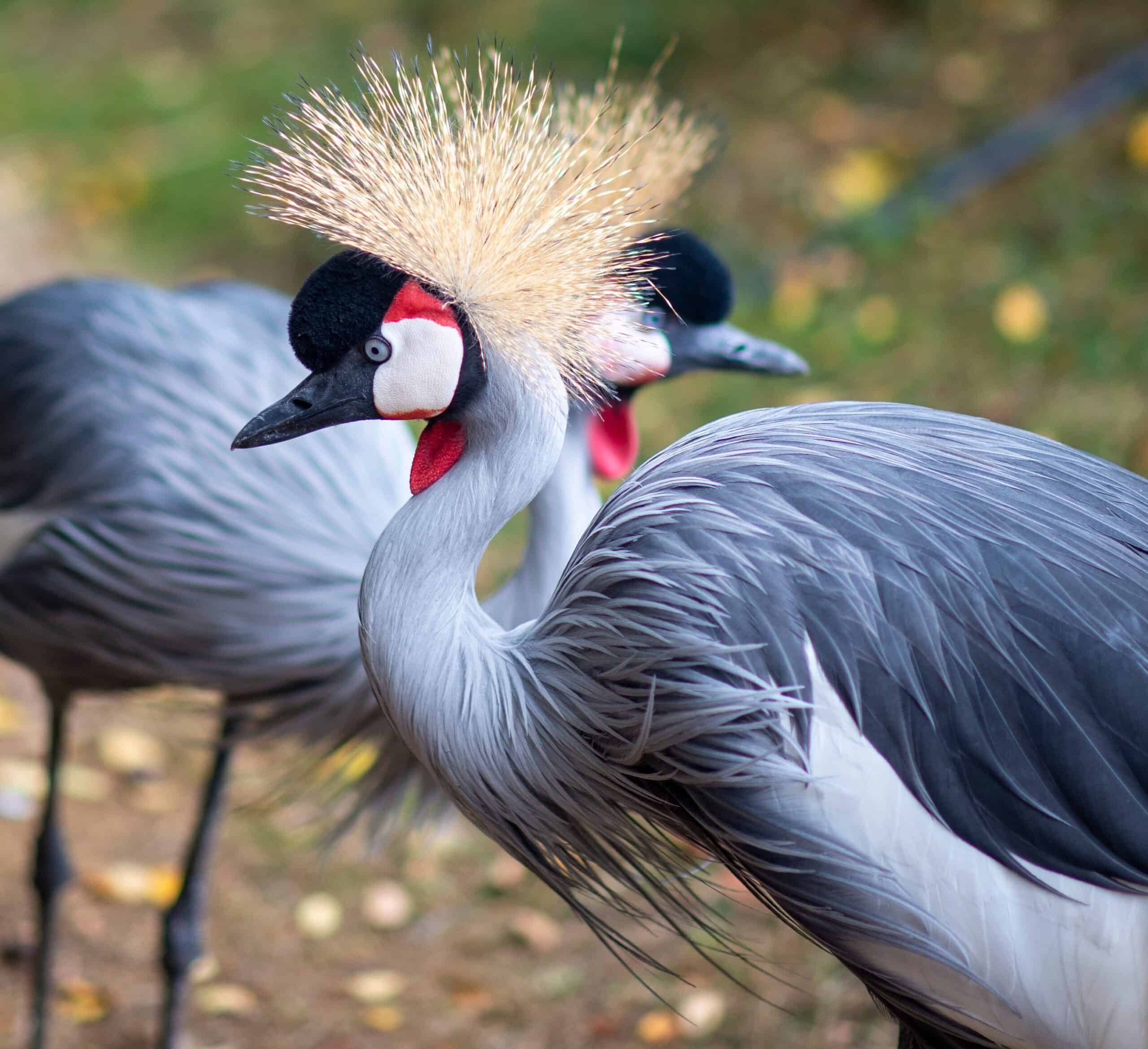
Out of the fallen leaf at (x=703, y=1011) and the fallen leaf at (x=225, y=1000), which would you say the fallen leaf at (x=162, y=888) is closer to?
the fallen leaf at (x=225, y=1000)

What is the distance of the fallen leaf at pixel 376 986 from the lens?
1852 mm

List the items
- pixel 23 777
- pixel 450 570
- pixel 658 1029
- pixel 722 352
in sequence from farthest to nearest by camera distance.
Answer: pixel 23 777, pixel 658 1029, pixel 722 352, pixel 450 570

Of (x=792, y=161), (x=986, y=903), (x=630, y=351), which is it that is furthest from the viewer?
(x=792, y=161)

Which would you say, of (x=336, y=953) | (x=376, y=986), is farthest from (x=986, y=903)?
(x=336, y=953)

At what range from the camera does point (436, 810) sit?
5.45 feet

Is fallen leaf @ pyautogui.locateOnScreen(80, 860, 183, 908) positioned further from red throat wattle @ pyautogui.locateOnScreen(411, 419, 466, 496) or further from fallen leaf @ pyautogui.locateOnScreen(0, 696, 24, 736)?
red throat wattle @ pyautogui.locateOnScreen(411, 419, 466, 496)

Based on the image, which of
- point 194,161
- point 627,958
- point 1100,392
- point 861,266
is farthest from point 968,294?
point 194,161

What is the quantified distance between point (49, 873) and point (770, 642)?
1.12m

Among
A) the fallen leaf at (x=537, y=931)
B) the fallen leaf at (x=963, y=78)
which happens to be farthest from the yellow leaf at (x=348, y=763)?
the fallen leaf at (x=963, y=78)

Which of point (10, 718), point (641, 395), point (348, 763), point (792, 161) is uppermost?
point (792, 161)

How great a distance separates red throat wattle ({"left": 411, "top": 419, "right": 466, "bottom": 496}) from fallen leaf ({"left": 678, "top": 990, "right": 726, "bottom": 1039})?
0.91 meters

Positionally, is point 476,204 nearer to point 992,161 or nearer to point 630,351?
point 630,351

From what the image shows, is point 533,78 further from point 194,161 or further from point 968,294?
point 194,161

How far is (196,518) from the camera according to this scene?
5.11 ft
